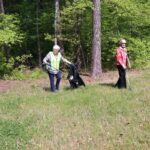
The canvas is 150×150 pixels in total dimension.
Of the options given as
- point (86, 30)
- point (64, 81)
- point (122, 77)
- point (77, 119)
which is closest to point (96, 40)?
point (64, 81)

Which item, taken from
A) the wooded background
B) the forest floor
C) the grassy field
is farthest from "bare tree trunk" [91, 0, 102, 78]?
the grassy field

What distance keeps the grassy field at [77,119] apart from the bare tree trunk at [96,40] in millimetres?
4767

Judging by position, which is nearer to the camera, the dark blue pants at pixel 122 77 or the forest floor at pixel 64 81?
the dark blue pants at pixel 122 77

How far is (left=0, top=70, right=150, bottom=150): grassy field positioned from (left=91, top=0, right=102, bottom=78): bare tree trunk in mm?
4767

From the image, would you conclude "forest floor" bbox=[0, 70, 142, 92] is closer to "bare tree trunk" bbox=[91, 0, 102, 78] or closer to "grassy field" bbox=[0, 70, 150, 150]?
"bare tree trunk" bbox=[91, 0, 102, 78]

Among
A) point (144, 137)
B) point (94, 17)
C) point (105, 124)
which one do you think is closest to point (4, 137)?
point (105, 124)

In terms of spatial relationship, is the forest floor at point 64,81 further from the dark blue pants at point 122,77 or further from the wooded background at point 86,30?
the dark blue pants at point 122,77

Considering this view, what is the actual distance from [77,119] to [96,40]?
31.8 feet

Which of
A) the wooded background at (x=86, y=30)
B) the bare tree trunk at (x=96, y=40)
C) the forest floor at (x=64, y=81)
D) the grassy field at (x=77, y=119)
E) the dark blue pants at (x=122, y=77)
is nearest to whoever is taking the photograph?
the grassy field at (x=77, y=119)

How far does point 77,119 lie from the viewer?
11750mm

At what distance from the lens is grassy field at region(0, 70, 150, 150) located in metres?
9.98

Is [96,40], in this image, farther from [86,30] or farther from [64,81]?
[86,30]

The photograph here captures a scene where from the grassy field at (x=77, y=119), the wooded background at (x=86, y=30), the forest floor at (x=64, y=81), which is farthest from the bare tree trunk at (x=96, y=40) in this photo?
the grassy field at (x=77, y=119)

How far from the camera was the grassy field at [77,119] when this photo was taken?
998cm
